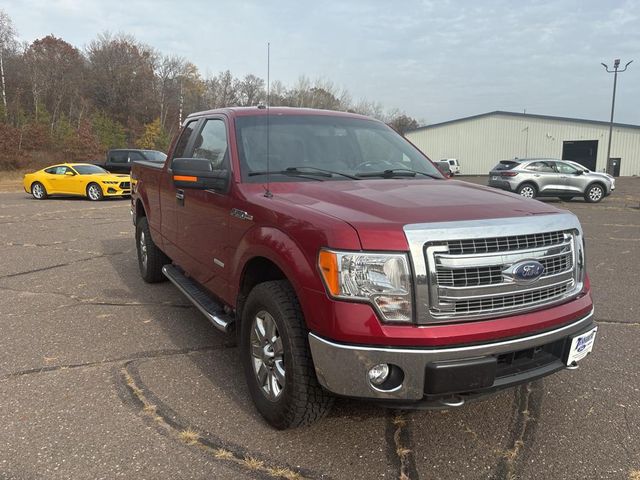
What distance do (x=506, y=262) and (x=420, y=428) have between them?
1.17 m

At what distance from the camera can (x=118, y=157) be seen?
22.8 m

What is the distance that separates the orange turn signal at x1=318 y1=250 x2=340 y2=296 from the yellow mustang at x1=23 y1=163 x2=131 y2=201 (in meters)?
17.7

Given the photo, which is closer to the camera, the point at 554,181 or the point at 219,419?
the point at 219,419

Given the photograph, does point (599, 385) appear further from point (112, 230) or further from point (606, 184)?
point (606, 184)

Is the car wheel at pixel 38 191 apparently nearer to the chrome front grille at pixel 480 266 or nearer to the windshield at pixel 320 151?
the windshield at pixel 320 151

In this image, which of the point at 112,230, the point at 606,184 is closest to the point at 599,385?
the point at 112,230

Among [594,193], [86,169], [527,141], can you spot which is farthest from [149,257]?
[527,141]

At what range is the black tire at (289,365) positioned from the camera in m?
2.59

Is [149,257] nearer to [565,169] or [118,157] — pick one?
[565,169]

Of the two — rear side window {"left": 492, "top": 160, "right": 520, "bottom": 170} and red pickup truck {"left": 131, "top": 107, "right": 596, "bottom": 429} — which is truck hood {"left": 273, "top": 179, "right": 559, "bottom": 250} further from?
rear side window {"left": 492, "top": 160, "right": 520, "bottom": 170}

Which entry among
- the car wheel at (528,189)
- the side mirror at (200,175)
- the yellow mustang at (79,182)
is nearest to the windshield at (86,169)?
the yellow mustang at (79,182)

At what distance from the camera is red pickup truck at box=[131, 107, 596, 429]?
7.65 feet

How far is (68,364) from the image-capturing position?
3.84 meters

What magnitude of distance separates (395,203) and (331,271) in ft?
1.96
